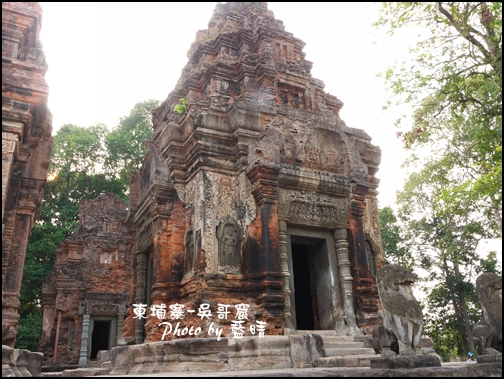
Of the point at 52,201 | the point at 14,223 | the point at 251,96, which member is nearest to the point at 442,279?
the point at 251,96

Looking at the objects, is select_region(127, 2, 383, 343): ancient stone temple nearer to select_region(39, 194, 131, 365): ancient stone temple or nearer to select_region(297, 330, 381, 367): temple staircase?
select_region(297, 330, 381, 367): temple staircase

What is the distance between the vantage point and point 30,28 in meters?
6.76

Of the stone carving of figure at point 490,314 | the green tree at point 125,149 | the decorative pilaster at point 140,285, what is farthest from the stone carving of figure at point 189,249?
the green tree at point 125,149

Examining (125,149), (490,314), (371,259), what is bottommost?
(490,314)

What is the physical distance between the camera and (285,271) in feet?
25.9

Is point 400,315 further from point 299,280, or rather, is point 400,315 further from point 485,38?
point 485,38

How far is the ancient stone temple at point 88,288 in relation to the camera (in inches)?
653

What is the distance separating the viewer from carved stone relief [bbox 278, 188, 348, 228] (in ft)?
27.8

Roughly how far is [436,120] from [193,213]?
6.86 metres

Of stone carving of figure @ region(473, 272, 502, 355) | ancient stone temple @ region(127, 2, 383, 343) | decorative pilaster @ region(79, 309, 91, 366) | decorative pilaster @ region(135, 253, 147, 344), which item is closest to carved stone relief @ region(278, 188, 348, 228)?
ancient stone temple @ region(127, 2, 383, 343)

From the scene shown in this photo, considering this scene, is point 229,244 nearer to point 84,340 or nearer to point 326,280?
point 326,280

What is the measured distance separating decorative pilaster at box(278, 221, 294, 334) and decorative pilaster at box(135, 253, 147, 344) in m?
3.65

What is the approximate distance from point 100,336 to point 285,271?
543 inches

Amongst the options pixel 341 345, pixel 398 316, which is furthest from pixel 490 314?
pixel 341 345
